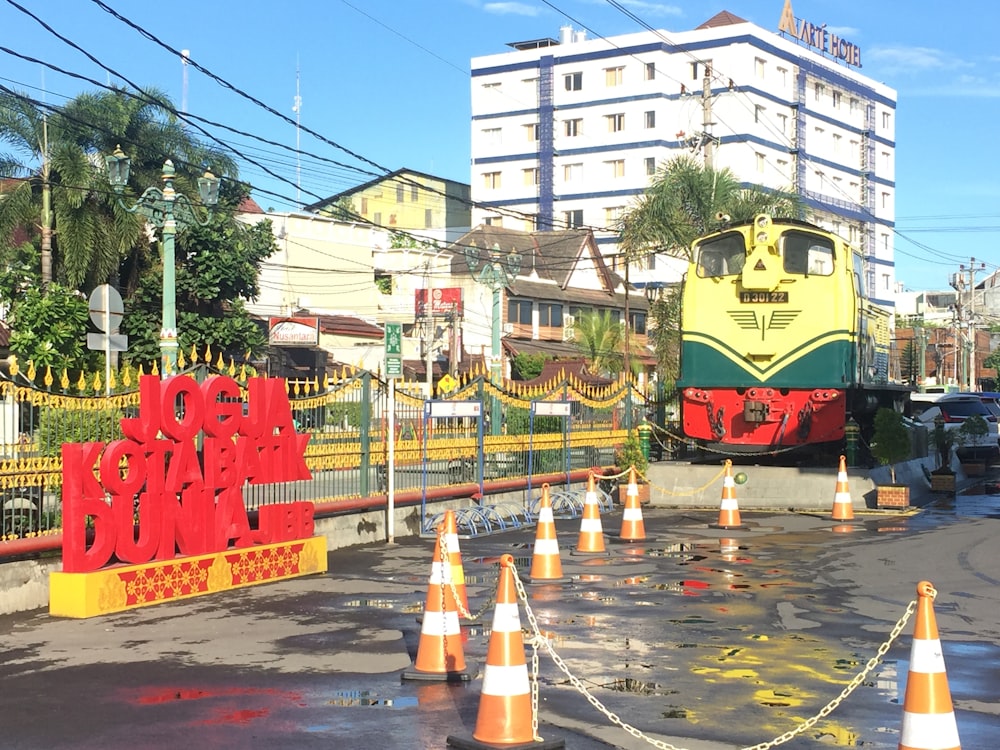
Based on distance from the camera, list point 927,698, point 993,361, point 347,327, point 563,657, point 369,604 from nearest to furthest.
→ point 927,698, point 563,657, point 369,604, point 347,327, point 993,361

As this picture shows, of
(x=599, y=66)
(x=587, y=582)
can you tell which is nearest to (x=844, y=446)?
(x=587, y=582)

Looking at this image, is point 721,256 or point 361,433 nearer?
point 361,433

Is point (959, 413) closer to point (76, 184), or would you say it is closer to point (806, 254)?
point (806, 254)

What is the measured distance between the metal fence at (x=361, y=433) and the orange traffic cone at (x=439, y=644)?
4912mm

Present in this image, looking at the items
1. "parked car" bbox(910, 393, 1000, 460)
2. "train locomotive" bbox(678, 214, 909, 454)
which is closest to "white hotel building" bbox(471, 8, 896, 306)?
"parked car" bbox(910, 393, 1000, 460)

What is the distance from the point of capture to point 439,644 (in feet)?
29.0

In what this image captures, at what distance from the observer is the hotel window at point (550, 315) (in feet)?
209

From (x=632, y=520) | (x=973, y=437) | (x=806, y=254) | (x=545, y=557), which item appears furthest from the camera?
(x=973, y=437)

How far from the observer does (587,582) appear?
13609mm

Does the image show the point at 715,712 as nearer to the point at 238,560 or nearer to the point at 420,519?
the point at 238,560

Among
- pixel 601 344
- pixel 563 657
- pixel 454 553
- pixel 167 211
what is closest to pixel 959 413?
pixel 601 344

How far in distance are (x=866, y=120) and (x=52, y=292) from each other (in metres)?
79.4

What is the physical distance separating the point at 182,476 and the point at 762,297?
497 inches

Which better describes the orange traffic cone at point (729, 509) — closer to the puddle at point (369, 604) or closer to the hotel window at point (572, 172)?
the puddle at point (369, 604)
